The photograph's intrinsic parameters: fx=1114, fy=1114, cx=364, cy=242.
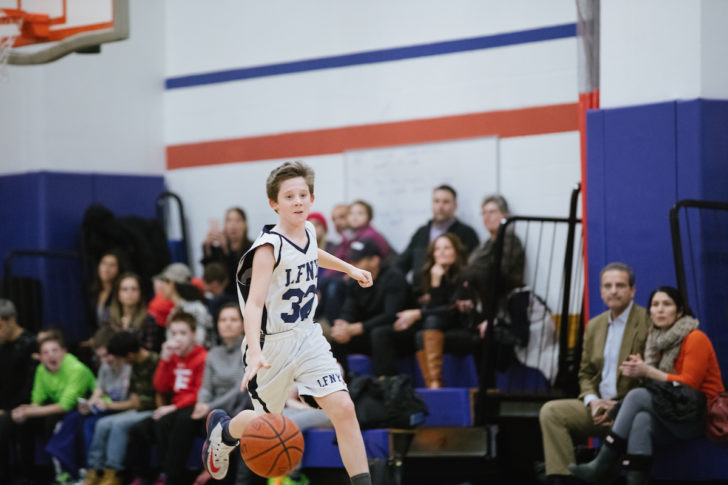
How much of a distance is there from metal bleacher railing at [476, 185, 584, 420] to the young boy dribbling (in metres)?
3.06

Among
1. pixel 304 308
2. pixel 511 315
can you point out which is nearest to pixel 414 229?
pixel 511 315

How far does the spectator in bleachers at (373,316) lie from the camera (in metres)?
9.27

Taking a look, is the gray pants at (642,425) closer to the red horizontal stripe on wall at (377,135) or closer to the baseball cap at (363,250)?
the baseball cap at (363,250)

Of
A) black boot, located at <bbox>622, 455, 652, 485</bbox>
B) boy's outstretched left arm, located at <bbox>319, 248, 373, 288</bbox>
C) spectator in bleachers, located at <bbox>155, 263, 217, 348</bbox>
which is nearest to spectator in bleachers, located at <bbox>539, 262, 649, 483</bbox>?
black boot, located at <bbox>622, 455, 652, 485</bbox>

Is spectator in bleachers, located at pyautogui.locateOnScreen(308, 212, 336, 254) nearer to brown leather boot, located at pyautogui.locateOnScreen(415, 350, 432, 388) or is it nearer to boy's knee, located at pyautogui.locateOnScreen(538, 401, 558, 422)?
brown leather boot, located at pyautogui.locateOnScreen(415, 350, 432, 388)

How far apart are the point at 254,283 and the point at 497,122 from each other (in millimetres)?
5917

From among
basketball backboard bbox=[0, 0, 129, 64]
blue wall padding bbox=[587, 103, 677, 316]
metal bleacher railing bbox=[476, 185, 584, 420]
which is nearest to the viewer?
Answer: blue wall padding bbox=[587, 103, 677, 316]

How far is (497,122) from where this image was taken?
1099 cm

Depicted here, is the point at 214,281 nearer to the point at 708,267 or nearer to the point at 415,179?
the point at 415,179

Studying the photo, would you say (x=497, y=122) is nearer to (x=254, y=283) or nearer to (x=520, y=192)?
(x=520, y=192)

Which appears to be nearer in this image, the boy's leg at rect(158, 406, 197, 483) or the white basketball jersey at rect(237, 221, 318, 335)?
the white basketball jersey at rect(237, 221, 318, 335)

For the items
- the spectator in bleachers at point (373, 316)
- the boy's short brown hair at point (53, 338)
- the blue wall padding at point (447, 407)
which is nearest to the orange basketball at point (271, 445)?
the blue wall padding at point (447, 407)

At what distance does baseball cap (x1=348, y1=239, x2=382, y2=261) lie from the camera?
9.67 m

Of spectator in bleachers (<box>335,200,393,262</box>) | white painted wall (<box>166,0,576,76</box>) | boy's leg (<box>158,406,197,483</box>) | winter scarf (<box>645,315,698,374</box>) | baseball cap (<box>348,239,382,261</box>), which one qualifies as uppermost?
white painted wall (<box>166,0,576,76</box>)
